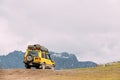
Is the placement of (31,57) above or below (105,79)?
above

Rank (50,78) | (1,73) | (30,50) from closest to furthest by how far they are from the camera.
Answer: (50,78), (1,73), (30,50)

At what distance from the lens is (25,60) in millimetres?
52594

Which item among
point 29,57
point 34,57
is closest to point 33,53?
point 34,57

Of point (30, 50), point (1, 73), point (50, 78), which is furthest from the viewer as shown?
point (30, 50)

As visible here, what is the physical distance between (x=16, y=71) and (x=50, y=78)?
6101 mm

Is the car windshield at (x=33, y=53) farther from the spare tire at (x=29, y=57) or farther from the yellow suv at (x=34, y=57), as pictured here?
the spare tire at (x=29, y=57)

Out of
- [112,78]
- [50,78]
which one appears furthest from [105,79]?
A: [50,78]

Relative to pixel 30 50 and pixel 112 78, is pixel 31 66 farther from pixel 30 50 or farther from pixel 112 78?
pixel 112 78

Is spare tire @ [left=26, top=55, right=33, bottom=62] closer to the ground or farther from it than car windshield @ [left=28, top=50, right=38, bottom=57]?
closer to the ground

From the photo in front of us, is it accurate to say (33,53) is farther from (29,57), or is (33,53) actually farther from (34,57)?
(29,57)

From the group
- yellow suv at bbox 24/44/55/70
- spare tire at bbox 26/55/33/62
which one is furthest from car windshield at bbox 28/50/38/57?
spare tire at bbox 26/55/33/62

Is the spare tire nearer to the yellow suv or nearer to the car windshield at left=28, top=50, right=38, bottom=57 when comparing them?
the yellow suv

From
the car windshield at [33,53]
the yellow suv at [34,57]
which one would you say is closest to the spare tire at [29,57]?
the yellow suv at [34,57]

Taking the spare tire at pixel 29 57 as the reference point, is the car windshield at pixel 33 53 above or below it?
above
